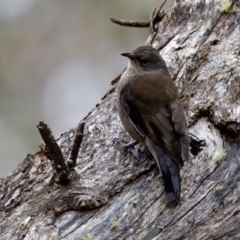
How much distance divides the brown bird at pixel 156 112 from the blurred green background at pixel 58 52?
371cm

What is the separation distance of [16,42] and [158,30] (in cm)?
400

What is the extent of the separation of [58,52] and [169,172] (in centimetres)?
540

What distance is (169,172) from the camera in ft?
12.1

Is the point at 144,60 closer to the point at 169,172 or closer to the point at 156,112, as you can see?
the point at 156,112

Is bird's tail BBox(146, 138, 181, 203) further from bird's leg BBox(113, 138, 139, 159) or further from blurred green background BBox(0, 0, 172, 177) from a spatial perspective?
blurred green background BBox(0, 0, 172, 177)

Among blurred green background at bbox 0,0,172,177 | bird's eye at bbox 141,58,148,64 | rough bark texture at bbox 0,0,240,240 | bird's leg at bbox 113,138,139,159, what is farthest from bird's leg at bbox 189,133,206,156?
blurred green background at bbox 0,0,172,177

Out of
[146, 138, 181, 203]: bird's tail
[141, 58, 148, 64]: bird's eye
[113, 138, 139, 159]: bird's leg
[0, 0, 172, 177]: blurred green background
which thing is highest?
[0, 0, 172, 177]: blurred green background

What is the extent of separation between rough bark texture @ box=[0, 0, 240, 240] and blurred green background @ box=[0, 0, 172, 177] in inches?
154

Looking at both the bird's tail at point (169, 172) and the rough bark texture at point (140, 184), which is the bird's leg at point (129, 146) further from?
the bird's tail at point (169, 172)

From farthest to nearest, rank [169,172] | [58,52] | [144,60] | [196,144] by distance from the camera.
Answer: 1. [58,52]
2. [144,60]
3. [196,144]
4. [169,172]

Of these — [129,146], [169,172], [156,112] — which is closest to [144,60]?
[156,112]

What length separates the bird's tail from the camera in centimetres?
360

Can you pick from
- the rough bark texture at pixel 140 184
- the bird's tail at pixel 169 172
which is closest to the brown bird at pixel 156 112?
the bird's tail at pixel 169 172

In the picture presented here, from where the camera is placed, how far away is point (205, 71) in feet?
14.9
